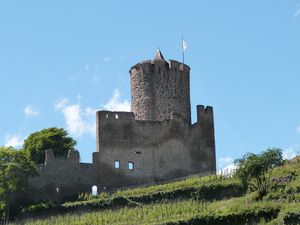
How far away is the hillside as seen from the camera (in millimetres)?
45000

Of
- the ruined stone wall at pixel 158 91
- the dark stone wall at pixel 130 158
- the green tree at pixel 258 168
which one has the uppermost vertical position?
the ruined stone wall at pixel 158 91

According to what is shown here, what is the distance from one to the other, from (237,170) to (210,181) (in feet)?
12.5

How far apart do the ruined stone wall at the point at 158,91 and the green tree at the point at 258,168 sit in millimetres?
11087

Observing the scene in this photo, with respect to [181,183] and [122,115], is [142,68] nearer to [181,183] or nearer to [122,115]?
[122,115]

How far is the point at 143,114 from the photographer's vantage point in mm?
58875

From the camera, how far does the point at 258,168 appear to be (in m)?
47.2

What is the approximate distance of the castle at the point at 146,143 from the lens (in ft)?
179

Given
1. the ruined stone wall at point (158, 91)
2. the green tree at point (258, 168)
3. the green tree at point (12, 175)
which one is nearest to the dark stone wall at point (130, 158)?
the green tree at point (12, 175)

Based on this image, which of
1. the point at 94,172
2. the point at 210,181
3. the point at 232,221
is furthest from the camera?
the point at 94,172

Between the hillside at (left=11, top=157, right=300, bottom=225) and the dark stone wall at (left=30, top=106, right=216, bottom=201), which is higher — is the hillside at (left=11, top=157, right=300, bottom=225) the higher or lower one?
the lower one

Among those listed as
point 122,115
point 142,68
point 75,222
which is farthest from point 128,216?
point 142,68

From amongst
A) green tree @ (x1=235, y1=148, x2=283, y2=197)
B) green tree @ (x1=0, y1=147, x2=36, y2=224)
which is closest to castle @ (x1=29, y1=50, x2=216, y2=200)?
green tree @ (x1=0, y1=147, x2=36, y2=224)

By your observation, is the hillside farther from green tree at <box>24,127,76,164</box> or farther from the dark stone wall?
green tree at <box>24,127,76,164</box>

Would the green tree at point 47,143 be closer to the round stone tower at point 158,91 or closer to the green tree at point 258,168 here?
the round stone tower at point 158,91
